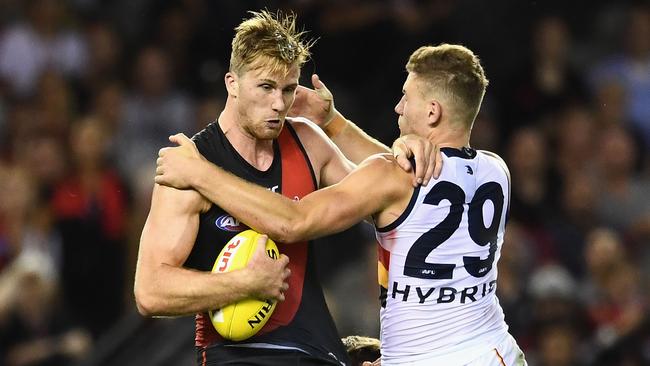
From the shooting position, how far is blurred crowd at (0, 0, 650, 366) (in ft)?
32.2

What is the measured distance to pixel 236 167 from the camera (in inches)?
227

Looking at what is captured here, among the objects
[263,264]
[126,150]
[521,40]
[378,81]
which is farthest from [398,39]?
[263,264]

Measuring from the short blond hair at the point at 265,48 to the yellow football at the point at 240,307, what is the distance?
0.76m

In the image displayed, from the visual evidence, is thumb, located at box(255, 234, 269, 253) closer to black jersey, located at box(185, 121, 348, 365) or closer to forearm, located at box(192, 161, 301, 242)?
forearm, located at box(192, 161, 301, 242)

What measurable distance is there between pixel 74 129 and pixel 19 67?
4.34ft

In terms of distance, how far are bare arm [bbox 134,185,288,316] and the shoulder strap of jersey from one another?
255 millimetres

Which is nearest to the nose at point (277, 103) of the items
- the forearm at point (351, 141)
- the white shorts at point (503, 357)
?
the forearm at point (351, 141)

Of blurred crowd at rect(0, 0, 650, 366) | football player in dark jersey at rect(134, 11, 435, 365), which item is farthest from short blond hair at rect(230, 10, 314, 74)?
blurred crowd at rect(0, 0, 650, 366)

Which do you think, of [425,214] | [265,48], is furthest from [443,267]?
[265,48]

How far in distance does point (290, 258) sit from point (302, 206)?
40 cm

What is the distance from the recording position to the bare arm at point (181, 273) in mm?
5387

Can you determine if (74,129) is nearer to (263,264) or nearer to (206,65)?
(206,65)

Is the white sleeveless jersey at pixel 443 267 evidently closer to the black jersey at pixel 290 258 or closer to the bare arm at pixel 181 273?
the black jersey at pixel 290 258

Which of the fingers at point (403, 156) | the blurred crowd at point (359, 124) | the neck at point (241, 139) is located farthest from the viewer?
the blurred crowd at point (359, 124)
